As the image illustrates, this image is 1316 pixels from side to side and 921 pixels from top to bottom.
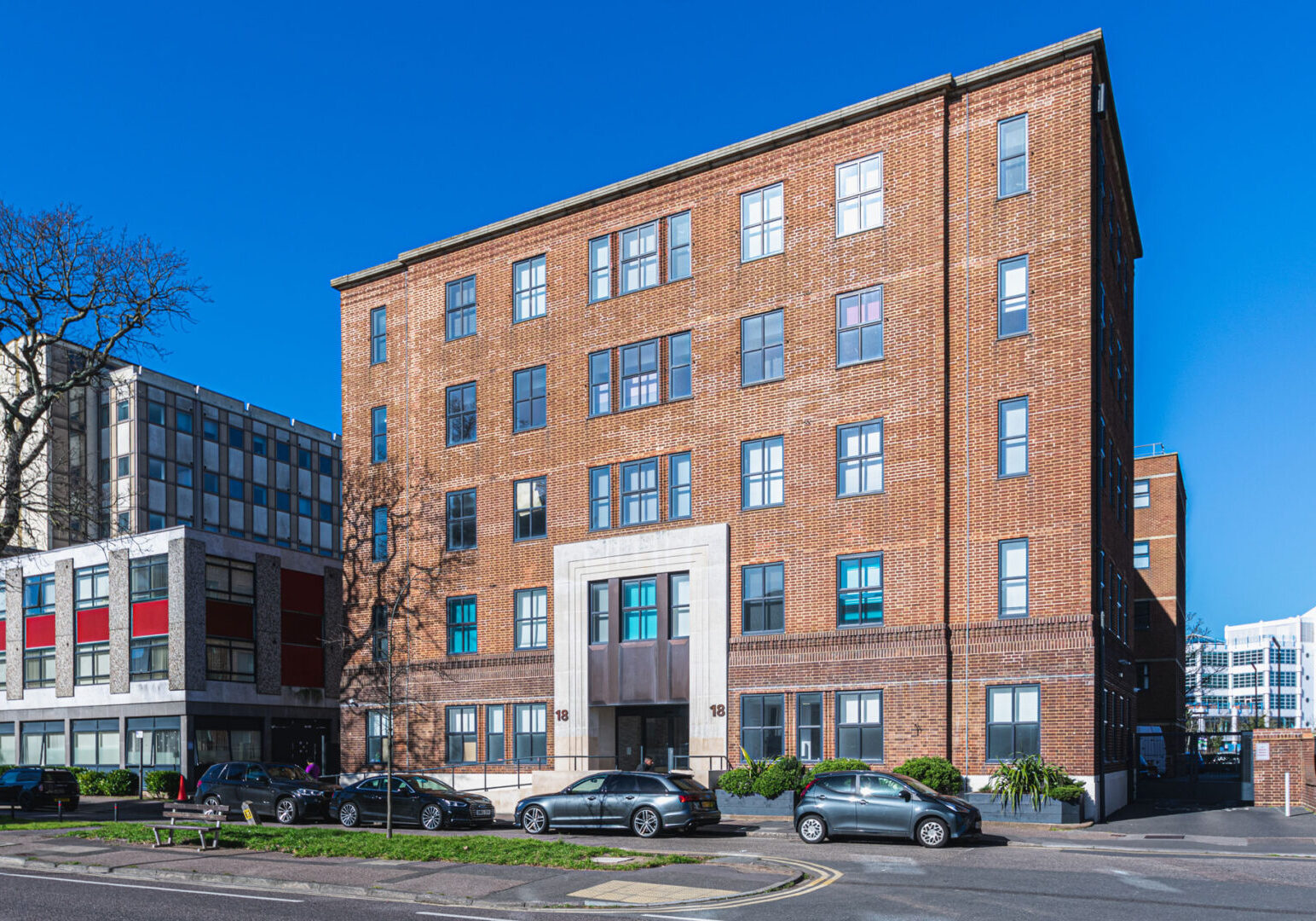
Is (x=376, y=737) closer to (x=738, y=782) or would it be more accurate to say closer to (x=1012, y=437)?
(x=738, y=782)

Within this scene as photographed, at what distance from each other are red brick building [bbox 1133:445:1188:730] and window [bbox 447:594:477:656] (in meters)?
36.6

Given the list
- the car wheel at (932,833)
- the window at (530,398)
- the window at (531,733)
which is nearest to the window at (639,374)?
the window at (530,398)

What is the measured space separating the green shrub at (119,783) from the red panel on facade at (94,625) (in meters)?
6.20

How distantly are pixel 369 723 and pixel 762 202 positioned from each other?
75.9 ft

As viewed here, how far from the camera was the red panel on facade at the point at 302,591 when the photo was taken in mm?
54750

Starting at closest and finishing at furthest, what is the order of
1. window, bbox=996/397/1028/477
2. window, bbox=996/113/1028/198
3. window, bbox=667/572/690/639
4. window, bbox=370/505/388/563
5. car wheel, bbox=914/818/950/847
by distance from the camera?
1. car wheel, bbox=914/818/950/847
2. window, bbox=996/397/1028/477
3. window, bbox=996/113/1028/198
4. window, bbox=667/572/690/639
5. window, bbox=370/505/388/563

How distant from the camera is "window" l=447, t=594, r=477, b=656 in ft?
136

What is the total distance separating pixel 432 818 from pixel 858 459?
14.8 m

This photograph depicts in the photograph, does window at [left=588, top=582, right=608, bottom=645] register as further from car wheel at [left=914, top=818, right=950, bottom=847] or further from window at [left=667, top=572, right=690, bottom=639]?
car wheel at [left=914, top=818, right=950, bottom=847]

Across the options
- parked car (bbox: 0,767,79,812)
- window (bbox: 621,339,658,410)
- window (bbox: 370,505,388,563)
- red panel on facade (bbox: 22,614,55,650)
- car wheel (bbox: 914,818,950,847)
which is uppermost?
window (bbox: 621,339,658,410)

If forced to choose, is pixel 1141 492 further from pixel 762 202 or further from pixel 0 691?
pixel 0 691

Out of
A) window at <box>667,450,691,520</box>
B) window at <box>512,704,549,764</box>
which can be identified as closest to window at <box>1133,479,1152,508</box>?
window at <box>667,450,691,520</box>

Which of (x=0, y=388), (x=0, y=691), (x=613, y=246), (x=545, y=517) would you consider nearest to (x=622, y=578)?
(x=545, y=517)

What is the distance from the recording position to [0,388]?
7631cm
